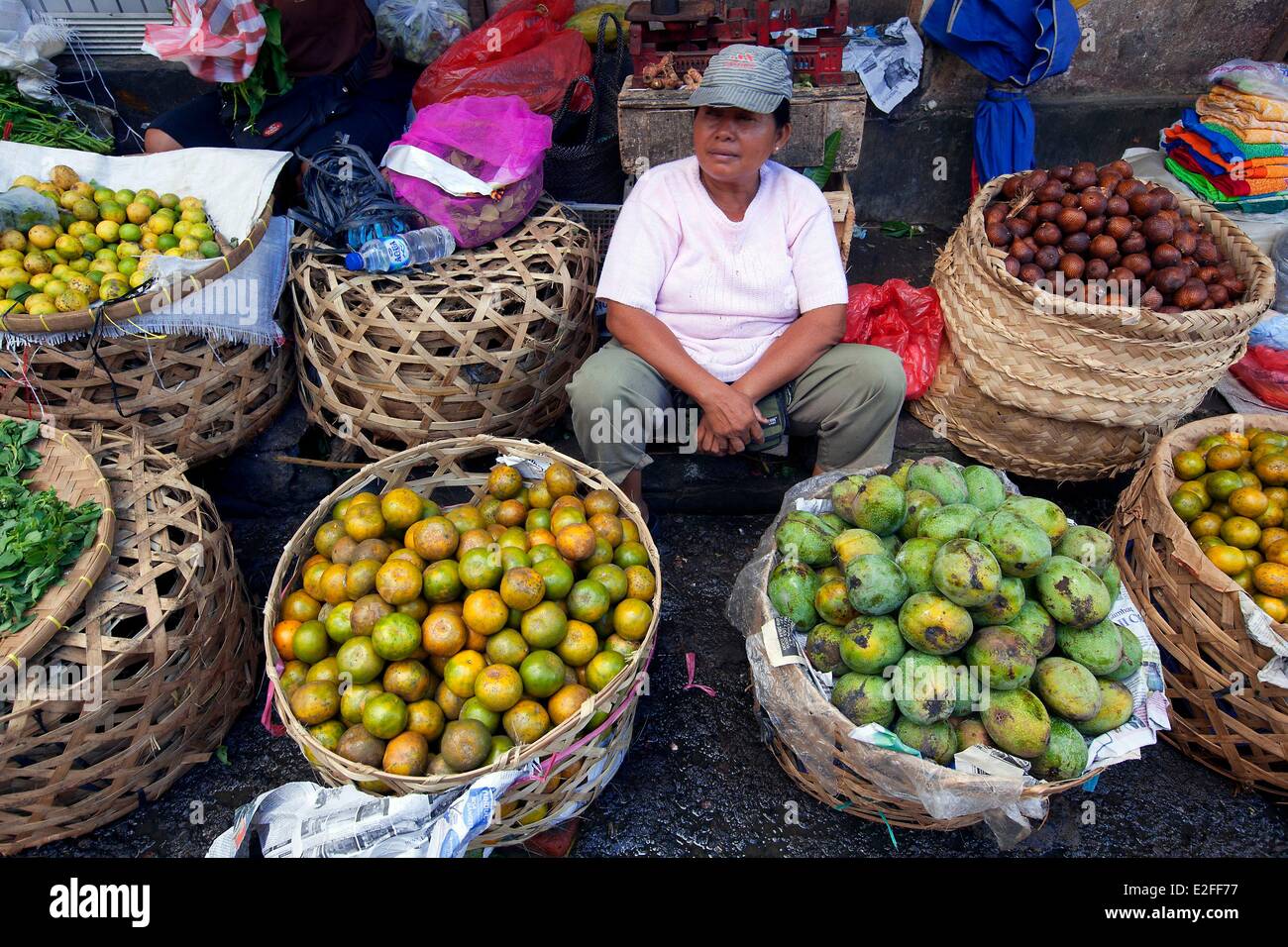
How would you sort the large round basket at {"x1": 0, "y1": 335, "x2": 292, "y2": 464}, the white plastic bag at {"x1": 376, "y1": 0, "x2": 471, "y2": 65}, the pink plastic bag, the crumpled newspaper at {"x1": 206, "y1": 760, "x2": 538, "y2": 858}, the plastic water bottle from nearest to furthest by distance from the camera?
the crumpled newspaper at {"x1": 206, "y1": 760, "x2": 538, "y2": 858} → the large round basket at {"x1": 0, "y1": 335, "x2": 292, "y2": 464} → the plastic water bottle → the pink plastic bag → the white plastic bag at {"x1": 376, "y1": 0, "x2": 471, "y2": 65}

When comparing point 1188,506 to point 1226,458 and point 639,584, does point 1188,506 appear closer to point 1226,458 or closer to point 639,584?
point 1226,458

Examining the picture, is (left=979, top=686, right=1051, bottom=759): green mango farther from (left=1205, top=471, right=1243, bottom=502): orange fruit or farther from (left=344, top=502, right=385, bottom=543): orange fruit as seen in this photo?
(left=344, top=502, right=385, bottom=543): orange fruit

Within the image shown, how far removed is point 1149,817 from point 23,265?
13.7ft

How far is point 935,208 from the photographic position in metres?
4.44

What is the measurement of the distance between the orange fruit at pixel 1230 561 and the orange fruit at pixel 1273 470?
0.36m

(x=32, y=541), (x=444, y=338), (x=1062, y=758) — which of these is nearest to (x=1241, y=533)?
(x=1062, y=758)

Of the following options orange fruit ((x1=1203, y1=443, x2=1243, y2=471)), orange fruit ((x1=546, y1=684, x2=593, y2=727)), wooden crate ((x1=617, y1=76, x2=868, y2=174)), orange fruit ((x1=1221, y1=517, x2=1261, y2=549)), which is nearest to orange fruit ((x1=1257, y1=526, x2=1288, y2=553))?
orange fruit ((x1=1221, y1=517, x2=1261, y2=549))

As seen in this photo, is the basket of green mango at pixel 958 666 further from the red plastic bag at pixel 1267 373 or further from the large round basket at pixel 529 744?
the red plastic bag at pixel 1267 373

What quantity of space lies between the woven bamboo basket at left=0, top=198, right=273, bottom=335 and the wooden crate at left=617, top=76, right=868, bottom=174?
66.5 inches

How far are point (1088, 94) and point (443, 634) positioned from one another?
15.0 feet

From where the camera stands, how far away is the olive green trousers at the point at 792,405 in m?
2.59

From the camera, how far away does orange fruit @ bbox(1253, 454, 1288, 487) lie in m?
2.32

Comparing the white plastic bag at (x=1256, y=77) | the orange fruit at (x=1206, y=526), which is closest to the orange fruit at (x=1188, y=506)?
the orange fruit at (x=1206, y=526)

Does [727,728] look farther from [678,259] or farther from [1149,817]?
[678,259]
